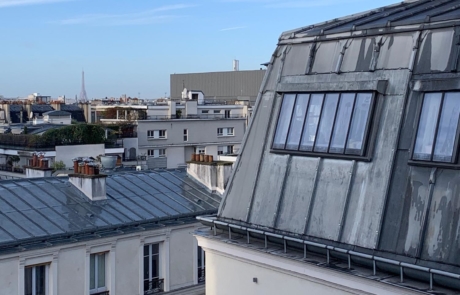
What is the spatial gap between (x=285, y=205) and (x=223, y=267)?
2081mm

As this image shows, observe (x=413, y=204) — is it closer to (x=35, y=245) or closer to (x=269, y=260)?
(x=269, y=260)

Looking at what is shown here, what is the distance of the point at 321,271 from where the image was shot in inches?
426

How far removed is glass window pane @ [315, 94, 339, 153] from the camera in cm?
Result: 1169

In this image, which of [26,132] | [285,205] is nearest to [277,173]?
[285,205]

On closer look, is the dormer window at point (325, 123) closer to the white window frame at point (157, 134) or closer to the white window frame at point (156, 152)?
the white window frame at point (156, 152)

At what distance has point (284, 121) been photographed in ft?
41.4

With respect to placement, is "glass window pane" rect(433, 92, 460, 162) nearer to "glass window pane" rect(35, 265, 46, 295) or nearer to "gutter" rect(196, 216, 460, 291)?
"gutter" rect(196, 216, 460, 291)

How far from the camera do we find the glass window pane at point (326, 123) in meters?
11.7

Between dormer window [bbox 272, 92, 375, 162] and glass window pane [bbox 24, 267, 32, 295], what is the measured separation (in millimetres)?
9923

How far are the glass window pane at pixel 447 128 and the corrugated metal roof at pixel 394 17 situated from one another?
1.39 metres

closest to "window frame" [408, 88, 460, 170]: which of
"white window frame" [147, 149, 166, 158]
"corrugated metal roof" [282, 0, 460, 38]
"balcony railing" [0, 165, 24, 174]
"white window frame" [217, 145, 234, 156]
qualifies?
"corrugated metal roof" [282, 0, 460, 38]

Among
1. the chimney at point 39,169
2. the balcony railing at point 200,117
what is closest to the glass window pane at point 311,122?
the chimney at point 39,169

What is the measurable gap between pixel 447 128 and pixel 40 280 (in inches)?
535

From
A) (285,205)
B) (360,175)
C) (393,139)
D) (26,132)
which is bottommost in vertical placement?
(26,132)
